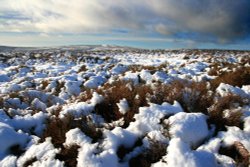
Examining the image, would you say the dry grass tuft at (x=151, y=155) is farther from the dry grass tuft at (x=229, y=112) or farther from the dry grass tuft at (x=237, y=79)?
the dry grass tuft at (x=237, y=79)

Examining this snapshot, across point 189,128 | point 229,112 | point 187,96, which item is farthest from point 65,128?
point 229,112

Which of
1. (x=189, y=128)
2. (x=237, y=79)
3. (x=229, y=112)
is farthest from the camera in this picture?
(x=237, y=79)

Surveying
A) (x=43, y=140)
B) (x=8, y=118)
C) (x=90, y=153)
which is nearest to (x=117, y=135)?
(x=90, y=153)

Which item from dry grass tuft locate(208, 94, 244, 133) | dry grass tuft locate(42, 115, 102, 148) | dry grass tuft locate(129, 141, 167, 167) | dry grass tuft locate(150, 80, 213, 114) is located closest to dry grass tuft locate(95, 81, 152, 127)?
dry grass tuft locate(150, 80, 213, 114)

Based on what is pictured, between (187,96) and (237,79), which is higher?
(187,96)

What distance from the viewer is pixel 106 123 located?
480 cm

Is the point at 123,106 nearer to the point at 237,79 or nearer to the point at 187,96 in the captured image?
the point at 187,96

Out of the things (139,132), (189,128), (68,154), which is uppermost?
(189,128)

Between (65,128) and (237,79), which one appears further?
(237,79)

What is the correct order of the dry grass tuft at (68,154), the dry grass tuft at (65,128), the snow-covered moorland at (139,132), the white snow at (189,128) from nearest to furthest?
the snow-covered moorland at (139,132) → the dry grass tuft at (68,154) → the white snow at (189,128) → the dry grass tuft at (65,128)

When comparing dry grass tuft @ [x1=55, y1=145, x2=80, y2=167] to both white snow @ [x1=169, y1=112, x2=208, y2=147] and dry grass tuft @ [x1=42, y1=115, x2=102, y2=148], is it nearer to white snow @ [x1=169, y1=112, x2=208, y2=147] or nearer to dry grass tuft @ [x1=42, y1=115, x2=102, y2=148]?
dry grass tuft @ [x1=42, y1=115, x2=102, y2=148]

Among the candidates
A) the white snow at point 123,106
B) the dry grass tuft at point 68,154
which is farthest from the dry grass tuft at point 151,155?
the white snow at point 123,106

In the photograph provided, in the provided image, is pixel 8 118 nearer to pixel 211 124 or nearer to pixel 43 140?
pixel 43 140

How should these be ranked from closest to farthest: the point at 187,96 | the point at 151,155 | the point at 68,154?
the point at 151,155, the point at 68,154, the point at 187,96
